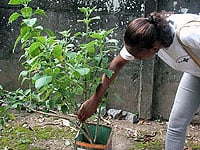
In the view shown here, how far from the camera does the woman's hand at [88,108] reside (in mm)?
1986

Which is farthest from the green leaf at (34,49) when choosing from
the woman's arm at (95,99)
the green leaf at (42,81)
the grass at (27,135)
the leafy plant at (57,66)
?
the grass at (27,135)

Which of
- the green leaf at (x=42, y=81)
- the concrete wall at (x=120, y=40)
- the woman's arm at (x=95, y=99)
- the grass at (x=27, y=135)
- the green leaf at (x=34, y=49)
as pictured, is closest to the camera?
the green leaf at (x=42, y=81)

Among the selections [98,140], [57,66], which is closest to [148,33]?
[57,66]

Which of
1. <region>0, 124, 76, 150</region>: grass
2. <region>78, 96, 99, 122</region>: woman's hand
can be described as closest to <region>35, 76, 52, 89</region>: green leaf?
<region>78, 96, 99, 122</region>: woman's hand

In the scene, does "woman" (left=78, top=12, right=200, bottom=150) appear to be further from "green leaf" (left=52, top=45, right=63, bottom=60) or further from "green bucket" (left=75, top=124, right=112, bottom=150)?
"green leaf" (left=52, top=45, right=63, bottom=60)

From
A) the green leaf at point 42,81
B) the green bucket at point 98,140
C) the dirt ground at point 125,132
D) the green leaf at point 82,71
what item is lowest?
the dirt ground at point 125,132

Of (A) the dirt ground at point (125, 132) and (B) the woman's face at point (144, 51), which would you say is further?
(A) the dirt ground at point (125, 132)

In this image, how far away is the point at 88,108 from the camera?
1.99 metres

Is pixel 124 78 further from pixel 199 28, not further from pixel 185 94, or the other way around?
pixel 199 28

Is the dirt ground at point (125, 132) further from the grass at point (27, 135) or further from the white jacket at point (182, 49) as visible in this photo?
the white jacket at point (182, 49)

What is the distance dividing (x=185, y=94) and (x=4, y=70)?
178 centimetres

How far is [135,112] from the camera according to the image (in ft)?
10.4

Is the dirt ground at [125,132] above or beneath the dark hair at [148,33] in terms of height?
beneath

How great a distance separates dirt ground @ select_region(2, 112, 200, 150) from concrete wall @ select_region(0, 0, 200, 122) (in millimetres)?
133
